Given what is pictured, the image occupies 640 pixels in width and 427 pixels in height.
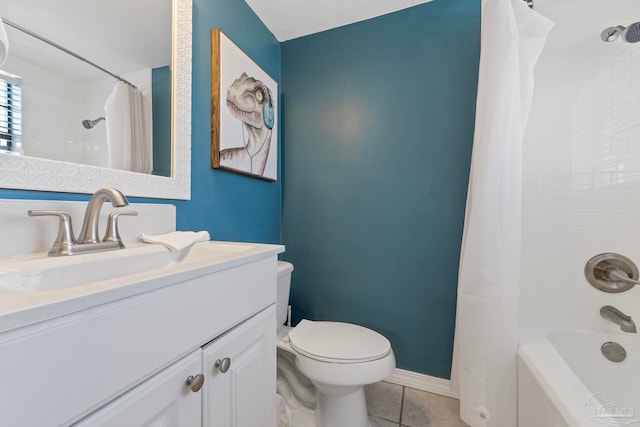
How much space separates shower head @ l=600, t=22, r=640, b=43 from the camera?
1083 mm

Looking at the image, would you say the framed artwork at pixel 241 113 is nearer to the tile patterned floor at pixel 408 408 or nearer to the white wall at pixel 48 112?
the white wall at pixel 48 112

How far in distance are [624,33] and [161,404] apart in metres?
2.05

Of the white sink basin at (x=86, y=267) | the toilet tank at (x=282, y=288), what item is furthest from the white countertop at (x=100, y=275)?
the toilet tank at (x=282, y=288)

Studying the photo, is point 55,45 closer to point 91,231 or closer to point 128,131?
point 128,131

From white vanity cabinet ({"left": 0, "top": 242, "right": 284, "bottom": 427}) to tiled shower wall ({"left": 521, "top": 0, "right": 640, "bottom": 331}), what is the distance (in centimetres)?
140

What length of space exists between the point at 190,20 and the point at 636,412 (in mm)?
2366

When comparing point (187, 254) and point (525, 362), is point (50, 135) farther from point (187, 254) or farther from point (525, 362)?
point (525, 362)

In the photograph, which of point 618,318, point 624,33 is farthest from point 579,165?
point 618,318

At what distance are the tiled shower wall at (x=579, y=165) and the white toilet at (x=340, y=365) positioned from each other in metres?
0.86

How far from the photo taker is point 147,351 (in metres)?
0.47

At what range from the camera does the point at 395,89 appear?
153 cm

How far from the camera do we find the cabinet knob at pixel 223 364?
2.07ft

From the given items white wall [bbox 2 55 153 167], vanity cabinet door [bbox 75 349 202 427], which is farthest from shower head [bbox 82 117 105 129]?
vanity cabinet door [bbox 75 349 202 427]

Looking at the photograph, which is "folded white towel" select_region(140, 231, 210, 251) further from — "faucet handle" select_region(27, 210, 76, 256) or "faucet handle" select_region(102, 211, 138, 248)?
"faucet handle" select_region(27, 210, 76, 256)
